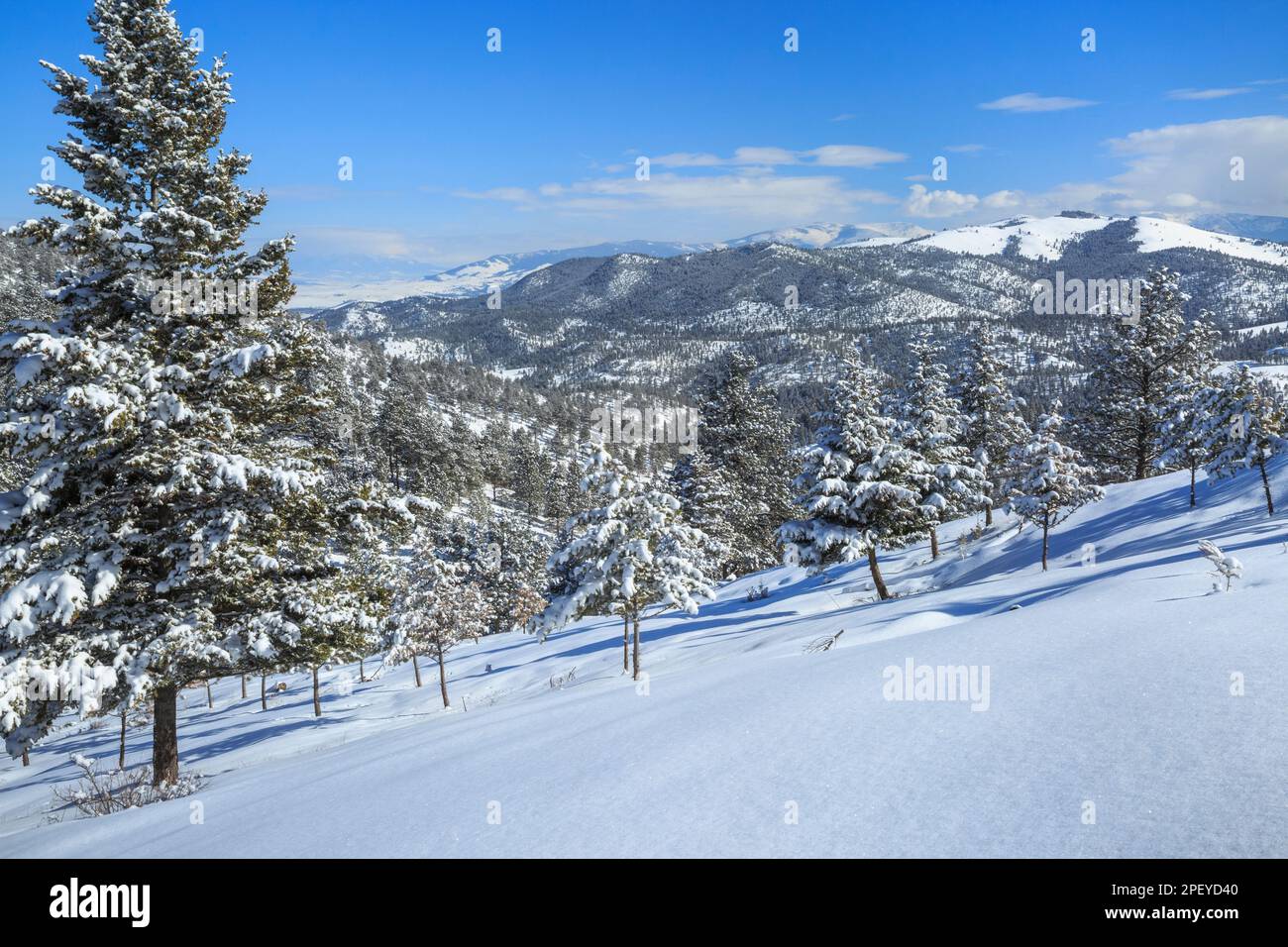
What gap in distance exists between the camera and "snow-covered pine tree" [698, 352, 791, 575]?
1945 inches

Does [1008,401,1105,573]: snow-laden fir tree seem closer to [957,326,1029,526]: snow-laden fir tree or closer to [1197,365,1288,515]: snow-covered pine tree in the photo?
[1197,365,1288,515]: snow-covered pine tree

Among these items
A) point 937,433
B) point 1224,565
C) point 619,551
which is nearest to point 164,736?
point 619,551

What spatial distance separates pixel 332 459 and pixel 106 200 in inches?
232

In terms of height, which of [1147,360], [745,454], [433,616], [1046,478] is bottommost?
[433,616]

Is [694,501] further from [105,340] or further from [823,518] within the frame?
[105,340]

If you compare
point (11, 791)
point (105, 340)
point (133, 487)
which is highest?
point (105, 340)

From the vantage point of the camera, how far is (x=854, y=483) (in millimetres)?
24453

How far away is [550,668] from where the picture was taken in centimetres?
2417

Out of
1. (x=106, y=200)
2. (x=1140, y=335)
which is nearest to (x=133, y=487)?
(x=106, y=200)

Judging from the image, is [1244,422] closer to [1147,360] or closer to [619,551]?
[1147,360]

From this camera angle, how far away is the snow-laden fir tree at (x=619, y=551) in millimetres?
19766

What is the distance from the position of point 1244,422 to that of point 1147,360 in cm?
1818

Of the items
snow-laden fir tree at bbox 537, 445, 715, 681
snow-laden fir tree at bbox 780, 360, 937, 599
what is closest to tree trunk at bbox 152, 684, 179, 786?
snow-laden fir tree at bbox 537, 445, 715, 681

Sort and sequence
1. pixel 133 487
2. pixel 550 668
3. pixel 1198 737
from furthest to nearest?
pixel 550 668, pixel 133 487, pixel 1198 737
